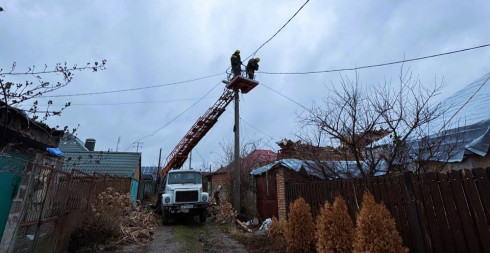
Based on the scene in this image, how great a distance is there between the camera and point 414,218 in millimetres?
4648

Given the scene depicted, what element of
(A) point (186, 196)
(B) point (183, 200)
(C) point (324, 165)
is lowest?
(B) point (183, 200)

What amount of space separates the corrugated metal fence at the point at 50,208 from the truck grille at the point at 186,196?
5.27m

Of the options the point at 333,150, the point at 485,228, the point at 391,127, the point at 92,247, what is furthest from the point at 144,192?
the point at 485,228

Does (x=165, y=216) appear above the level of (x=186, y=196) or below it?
below

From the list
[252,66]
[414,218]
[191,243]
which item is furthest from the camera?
[252,66]

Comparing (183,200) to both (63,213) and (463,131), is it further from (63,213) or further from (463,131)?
(463,131)

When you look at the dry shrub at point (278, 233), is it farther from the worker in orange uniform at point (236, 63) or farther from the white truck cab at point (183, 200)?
the worker in orange uniform at point (236, 63)

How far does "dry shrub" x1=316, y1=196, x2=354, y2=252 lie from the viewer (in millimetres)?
5164

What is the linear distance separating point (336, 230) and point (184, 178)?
30.0 ft

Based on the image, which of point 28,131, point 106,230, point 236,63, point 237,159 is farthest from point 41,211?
point 236,63

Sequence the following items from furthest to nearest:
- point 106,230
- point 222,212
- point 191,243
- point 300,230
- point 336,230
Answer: point 222,212 < point 191,243 < point 106,230 < point 300,230 < point 336,230

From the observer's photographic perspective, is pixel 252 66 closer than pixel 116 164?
Yes

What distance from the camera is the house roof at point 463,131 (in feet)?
19.0

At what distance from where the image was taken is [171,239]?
856 centimetres
